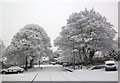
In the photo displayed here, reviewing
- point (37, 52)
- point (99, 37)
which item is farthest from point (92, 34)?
point (37, 52)

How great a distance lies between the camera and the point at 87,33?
42.3 meters

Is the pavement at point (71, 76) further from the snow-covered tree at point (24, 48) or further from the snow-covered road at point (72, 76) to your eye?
the snow-covered tree at point (24, 48)

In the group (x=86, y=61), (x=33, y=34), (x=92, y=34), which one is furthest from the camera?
(x=33, y=34)

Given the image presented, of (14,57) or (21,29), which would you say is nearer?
(14,57)

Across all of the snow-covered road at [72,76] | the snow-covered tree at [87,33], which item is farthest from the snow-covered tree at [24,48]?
the snow-covered road at [72,76]

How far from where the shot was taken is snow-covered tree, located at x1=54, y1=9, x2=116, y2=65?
4122cm

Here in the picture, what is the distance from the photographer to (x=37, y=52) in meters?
45.5

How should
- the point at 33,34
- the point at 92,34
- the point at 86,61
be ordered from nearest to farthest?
the point at 92,34 < the point at 86,61 < the point at 33,34

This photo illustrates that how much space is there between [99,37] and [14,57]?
16.9 metres

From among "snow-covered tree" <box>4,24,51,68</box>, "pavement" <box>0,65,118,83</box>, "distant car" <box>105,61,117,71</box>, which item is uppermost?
"snow-covered tree" <box>4,24,51,68</box>

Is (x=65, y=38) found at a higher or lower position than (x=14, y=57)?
higher

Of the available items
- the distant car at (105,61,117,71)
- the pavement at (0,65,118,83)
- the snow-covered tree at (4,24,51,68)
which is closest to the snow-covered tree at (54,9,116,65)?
the snow-covered tree at (4,24,51,68)

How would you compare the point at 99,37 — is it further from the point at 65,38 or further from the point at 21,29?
the point at 21,29

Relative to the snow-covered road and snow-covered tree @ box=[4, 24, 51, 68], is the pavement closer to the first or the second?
the snow-covered road
